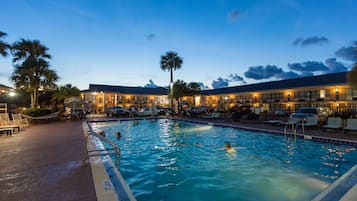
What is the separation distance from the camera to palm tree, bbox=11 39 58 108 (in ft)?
61.4

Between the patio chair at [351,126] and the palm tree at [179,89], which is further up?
the palm tree at [179,89]

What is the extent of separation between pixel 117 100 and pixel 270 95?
3239 centimetres

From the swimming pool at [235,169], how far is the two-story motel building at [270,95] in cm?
1874

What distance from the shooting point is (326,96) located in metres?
30.4

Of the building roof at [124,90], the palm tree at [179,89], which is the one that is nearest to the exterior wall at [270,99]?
the building roof at [124,90]

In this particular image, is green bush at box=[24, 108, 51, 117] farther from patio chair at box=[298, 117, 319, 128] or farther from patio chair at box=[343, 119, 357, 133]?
patio chair at box=[343, 119, 357, 133]

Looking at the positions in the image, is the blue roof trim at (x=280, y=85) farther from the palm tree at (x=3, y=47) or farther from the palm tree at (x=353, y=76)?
the palm tree at (x=3, y=47)

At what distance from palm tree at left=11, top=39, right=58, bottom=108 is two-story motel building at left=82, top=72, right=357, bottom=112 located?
12407mm

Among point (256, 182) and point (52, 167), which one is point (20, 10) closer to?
point (52, 167)

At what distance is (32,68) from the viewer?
1858cm

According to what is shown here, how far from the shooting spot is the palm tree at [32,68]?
61.4ft

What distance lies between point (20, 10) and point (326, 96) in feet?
131

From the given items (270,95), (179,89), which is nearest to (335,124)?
(179,89)

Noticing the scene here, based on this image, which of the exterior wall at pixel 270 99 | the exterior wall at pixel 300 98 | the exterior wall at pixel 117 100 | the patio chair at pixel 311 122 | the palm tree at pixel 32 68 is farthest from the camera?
the exterior wall at pixel 117 100
